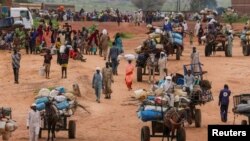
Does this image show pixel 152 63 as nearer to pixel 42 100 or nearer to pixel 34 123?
pixel 42 100

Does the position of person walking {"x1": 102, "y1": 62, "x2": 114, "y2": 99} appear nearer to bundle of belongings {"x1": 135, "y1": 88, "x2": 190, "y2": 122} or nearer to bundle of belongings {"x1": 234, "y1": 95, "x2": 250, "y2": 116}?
bundle of belongings {"x1": 135, "y1": 88, "x2": 190, "y2": 122}

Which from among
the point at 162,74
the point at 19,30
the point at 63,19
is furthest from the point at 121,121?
the point at 63,19

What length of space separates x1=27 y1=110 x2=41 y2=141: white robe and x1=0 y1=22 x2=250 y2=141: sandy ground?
5.60 feet

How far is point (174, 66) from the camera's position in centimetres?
3956

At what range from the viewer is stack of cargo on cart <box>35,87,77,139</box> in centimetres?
2114

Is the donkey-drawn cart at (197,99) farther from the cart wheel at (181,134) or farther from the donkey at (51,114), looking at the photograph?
the donkey at (51,114)

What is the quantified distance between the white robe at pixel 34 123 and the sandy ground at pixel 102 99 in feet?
5.60

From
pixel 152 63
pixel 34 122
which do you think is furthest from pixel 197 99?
pixel 152 63

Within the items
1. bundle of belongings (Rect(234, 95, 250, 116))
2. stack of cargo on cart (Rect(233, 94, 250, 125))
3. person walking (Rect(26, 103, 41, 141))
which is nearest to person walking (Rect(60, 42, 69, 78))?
stack of cargo on cart (Rect(233, 94, 250, 125))

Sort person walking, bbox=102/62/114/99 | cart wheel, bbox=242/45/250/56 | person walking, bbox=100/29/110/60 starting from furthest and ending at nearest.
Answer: cart wheel, bbox=242/45/250/56
person walking, bbox=100/29/110/60
person walking, bbox=102/62/114/99

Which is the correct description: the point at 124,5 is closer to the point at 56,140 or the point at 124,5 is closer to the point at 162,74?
the point at 162,74

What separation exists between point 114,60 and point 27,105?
7.56m

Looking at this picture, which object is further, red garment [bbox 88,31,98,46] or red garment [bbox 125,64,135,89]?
red garment [bbox 88,31,98,46]

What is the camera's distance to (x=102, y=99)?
96.0 ft
